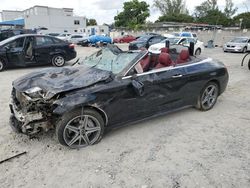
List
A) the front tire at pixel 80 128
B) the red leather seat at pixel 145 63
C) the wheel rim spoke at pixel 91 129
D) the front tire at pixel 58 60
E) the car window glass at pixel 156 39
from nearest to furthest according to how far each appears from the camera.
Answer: the front tire at pixel 80 128
the wheel rim spoke at pixel 91 129
the red leather seat at pixel 145 63
the front tire at pixel 58 60
the car window glass at pixel 156 39

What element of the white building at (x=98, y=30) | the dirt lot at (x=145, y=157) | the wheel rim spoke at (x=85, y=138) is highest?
the white building at (x=98, y=30)

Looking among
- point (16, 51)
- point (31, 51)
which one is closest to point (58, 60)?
point (31, 51)

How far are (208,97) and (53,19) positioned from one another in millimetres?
57159

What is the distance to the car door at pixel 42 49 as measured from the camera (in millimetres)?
9786

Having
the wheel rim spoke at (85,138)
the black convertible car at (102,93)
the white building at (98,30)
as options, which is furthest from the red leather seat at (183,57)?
the white building at (98,30)

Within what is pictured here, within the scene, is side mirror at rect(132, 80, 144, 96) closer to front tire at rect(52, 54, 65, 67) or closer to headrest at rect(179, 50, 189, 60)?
headrest at rect(179, 50, 189, 60)

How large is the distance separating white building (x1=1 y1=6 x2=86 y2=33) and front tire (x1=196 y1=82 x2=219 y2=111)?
52.6m

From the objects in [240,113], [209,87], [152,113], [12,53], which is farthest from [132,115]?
[12,53]

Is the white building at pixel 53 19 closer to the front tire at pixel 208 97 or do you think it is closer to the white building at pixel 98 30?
the white building at pixel 98 30

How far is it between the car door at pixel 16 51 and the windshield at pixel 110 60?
5.77 metres

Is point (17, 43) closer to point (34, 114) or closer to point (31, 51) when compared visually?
point (31, 51)

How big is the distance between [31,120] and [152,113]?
1.97 metres

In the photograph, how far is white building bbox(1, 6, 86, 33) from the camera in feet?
173

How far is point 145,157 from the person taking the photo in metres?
3.32
